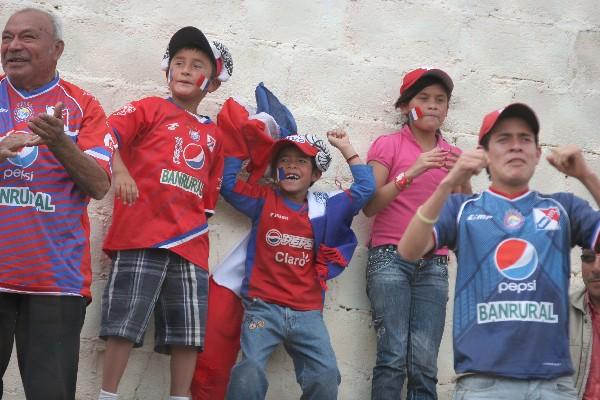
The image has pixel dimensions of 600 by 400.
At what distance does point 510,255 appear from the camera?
334 centimetres

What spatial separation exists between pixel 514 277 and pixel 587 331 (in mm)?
1377

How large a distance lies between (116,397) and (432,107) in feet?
7.02

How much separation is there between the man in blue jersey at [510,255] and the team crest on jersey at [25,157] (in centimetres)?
147

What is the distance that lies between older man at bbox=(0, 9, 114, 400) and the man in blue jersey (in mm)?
1271

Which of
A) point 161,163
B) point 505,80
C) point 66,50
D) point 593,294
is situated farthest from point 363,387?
point 66,50

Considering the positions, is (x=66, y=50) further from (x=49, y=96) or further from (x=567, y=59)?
(x=567, y=59)

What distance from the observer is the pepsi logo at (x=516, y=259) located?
10.9 feet

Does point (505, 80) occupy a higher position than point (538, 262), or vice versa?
point (505, 80)

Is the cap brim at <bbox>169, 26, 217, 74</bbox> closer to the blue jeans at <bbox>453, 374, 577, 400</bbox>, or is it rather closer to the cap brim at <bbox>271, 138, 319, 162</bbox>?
the cap brim at <bbox>271, 138, 319, 162</bbox>

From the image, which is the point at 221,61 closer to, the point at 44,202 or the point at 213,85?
the point at 213,85

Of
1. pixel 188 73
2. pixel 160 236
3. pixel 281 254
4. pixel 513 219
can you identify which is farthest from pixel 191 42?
pixel 513 219

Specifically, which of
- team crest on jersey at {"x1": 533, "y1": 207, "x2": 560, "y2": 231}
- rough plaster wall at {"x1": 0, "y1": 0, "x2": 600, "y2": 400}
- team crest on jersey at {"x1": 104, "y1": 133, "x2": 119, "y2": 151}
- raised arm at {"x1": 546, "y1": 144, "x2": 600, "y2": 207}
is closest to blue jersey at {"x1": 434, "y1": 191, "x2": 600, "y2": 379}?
team crest on jersey at {"x1": 533, "y1": 207, "x2": 560, "y2": 231}

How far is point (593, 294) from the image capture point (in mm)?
4578

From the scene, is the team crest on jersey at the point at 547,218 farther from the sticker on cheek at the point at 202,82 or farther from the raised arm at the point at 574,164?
the sticker on cheek at the point at 202,82
